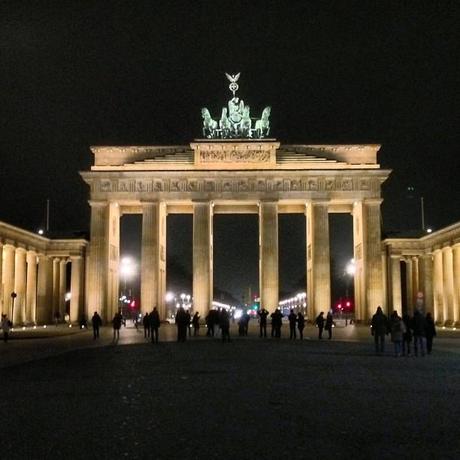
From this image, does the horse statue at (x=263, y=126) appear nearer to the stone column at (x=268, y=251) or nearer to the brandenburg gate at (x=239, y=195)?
the brandenburg gate at (x=239, y=195)

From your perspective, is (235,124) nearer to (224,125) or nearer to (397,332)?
(224,125)

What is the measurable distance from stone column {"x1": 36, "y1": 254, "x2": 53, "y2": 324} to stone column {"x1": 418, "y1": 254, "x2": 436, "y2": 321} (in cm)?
3875

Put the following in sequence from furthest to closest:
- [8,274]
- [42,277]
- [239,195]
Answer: [42,277] < [239,195] < [8,274]

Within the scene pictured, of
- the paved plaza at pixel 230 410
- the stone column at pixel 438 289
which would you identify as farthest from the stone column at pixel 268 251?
the paved plaza at pixel 230 410

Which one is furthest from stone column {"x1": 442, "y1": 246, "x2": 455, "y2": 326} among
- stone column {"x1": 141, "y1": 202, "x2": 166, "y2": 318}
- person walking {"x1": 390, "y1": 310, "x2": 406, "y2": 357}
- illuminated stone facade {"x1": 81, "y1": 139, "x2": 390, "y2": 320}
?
person walking {"x1": 390, "y1": 310, "x2": 406, "y2": 357}

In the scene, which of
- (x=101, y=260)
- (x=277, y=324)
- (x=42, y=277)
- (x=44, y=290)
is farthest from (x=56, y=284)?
(x=277, y=324)

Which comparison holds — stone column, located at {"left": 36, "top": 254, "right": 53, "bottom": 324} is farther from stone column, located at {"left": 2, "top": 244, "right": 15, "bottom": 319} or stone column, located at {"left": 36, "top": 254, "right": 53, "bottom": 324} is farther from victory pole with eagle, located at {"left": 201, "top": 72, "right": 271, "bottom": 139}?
victory pole with eagle, located at {"left": 201, "top": 72, "right": 271, "bottom": 139}

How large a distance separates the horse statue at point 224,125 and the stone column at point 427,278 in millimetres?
23767

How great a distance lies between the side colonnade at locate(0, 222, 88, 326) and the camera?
69.2 meters

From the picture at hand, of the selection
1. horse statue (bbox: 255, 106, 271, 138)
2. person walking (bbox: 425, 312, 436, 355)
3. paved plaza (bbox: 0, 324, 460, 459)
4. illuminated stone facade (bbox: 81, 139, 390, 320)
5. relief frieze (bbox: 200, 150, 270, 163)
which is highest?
horse statue (bbox: 255, 106, 271, 138)

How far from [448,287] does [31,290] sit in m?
41.2

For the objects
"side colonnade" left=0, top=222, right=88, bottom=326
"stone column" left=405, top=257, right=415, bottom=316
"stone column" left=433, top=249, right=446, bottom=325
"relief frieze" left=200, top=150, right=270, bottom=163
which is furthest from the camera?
"stone column" left=405, top=257, right=415, bottom=316

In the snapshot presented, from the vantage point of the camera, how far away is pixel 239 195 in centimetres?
7106

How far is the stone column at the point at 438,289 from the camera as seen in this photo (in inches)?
2712
